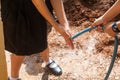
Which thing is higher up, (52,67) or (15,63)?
(15,63)

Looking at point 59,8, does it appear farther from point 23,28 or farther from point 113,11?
point 113,11

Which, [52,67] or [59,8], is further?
[52,67]

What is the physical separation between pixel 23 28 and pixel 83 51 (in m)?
1.02

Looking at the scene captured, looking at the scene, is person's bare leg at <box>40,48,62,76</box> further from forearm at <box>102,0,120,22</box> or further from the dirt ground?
forearm at <box>102,0,120,22</box>

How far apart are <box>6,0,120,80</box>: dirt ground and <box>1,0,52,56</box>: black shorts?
0.52 meters

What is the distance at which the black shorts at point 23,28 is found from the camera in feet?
7.35

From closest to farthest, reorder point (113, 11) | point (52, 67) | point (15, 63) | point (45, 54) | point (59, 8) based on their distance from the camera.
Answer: point (113, 11)
point (59, 8)
point (15, 63)
point (45, 54)
point (52, 67)

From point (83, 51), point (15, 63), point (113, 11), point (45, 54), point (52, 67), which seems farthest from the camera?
point (83, 51)

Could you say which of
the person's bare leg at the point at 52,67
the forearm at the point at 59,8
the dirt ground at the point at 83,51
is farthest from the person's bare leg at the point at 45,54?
the forearm at the point at 59,8

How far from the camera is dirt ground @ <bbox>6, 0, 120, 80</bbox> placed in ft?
9.48

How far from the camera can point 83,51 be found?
319 centimetres

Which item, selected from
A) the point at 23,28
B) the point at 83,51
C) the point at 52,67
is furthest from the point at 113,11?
the point at 83,51

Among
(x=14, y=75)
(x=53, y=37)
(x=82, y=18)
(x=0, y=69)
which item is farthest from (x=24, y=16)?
(x=82, y=18)

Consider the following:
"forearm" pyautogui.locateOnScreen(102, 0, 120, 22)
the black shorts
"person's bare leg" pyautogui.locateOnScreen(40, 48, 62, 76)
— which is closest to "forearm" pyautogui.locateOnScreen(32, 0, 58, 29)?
the black shorts
